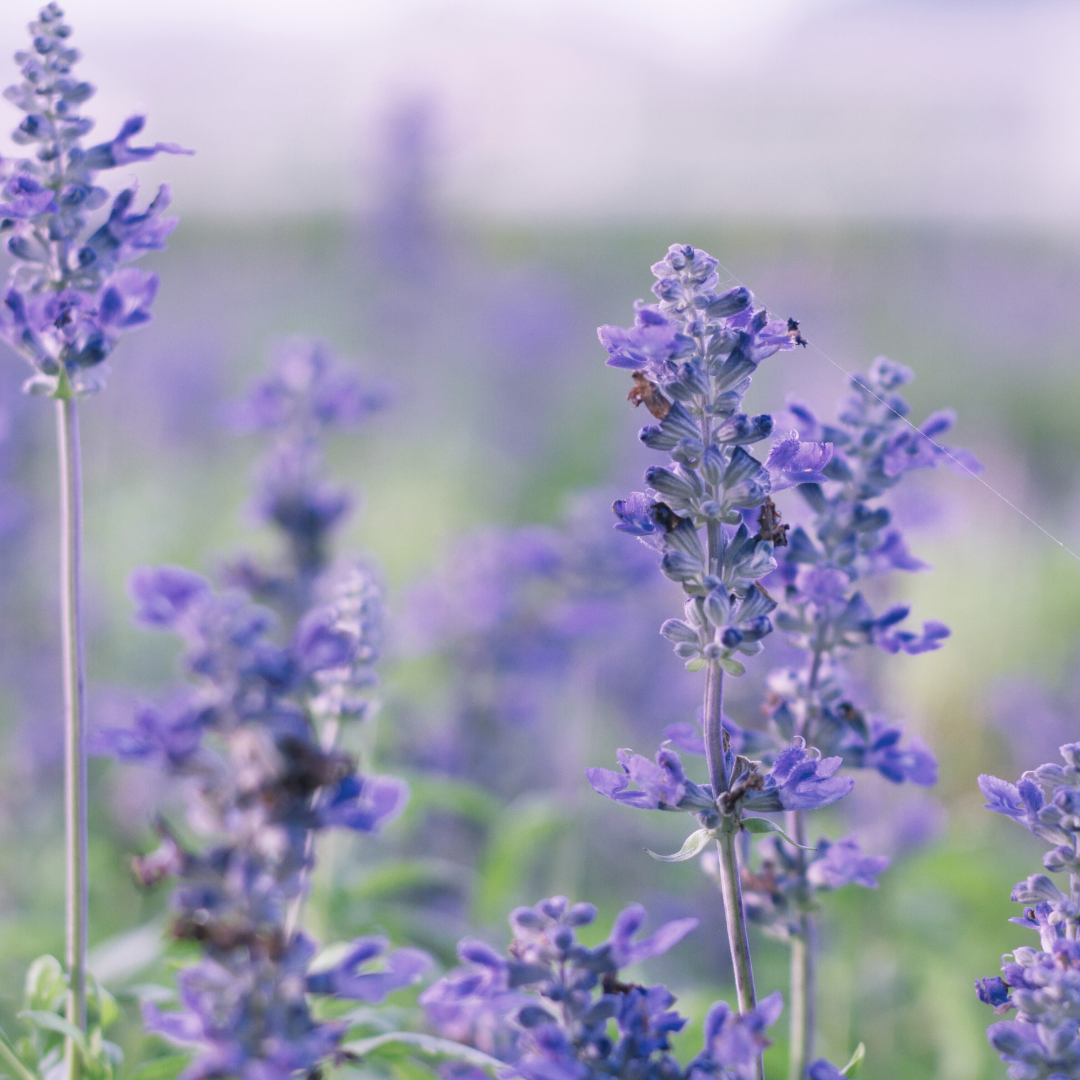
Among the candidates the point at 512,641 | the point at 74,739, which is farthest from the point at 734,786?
the point at 512,641

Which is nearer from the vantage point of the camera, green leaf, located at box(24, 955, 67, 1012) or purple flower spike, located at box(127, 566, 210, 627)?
purple flower spike, located at box(127, 566, 210, 627)

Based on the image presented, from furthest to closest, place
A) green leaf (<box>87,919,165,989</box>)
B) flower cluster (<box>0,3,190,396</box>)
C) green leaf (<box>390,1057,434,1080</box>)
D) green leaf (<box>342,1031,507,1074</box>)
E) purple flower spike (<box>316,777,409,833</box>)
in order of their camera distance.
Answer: green leaf (<box>87,919,165,989</box>) < green leaf (<box>390,1057,434,1080</box>) < flower cluster (<box>0,3,190,396</box>) < green leaf (<box>342,1031,507,1074</box>) < purple flower spike (<box>316,777,409,833</box>)

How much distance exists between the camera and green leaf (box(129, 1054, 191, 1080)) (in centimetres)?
178

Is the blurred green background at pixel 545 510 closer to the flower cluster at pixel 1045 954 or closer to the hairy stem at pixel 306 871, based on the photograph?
the flower cluster at pixel 1045 954

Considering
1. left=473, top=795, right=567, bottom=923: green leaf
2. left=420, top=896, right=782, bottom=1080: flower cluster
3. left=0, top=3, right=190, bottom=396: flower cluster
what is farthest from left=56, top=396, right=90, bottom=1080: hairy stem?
left=473, top=795, right=567, bottom=923: green leaf

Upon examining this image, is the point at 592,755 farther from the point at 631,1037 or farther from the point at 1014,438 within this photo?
the point at 1014,438

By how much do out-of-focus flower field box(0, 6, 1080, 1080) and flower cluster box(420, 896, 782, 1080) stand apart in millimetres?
680

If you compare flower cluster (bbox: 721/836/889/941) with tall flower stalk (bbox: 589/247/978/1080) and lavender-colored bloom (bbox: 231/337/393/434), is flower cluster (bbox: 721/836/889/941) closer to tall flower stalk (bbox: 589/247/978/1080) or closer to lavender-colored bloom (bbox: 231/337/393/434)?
tall flower stalk (bbox: 589/247/978/1080)

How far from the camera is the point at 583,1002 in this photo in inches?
58.9

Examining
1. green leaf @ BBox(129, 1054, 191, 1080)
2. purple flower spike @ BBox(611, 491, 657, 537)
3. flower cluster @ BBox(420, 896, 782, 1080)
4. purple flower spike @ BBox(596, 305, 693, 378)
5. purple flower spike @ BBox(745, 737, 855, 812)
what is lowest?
green leaf @ BBox(129, 1054, 191, 1080)

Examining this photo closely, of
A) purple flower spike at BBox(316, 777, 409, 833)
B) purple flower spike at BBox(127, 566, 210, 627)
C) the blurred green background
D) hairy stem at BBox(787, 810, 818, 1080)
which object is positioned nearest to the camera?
purple flower spike at BBox(316, 777, 409, 833)

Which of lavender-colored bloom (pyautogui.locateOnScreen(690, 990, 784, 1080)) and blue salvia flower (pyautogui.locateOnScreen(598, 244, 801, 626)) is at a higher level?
blue salvia flower (pyautogui.locateOnScreen(598, 244, 801, 626))

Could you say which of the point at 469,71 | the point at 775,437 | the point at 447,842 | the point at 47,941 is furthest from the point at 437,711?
the point at 469,71

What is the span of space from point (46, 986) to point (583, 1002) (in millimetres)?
908
